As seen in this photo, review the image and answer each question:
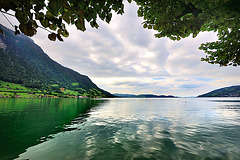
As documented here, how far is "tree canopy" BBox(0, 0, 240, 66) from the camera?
2.97 m

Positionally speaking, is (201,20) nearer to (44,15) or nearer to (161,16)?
(161,16)

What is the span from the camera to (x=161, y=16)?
7328 millimetres

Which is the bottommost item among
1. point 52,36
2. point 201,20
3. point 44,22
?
point 52,36

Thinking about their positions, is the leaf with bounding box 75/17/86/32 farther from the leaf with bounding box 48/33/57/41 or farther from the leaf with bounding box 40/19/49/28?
the leaf with bounding box 40/19/49/28

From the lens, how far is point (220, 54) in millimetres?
10531

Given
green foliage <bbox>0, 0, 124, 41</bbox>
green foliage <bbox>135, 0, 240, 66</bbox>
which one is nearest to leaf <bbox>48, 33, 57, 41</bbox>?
green foliage <bbox>0, 0, 124, 41</bbox>

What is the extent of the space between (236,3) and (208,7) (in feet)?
4.98

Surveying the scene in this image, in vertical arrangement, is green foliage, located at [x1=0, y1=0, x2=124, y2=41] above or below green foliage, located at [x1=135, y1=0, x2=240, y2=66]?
below

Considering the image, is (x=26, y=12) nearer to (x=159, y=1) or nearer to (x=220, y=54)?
(x=159, y=1)

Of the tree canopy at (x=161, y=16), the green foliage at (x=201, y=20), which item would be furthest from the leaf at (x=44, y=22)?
the green foliage at (x=201, y=20)

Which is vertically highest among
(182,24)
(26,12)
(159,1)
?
(159,1)

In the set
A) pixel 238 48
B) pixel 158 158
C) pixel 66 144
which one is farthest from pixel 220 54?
pixel 66 144

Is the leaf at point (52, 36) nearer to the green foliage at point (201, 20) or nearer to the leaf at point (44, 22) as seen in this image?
the leaf at point (44, 22)

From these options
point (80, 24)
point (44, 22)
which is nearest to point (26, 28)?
point (44, 22)
